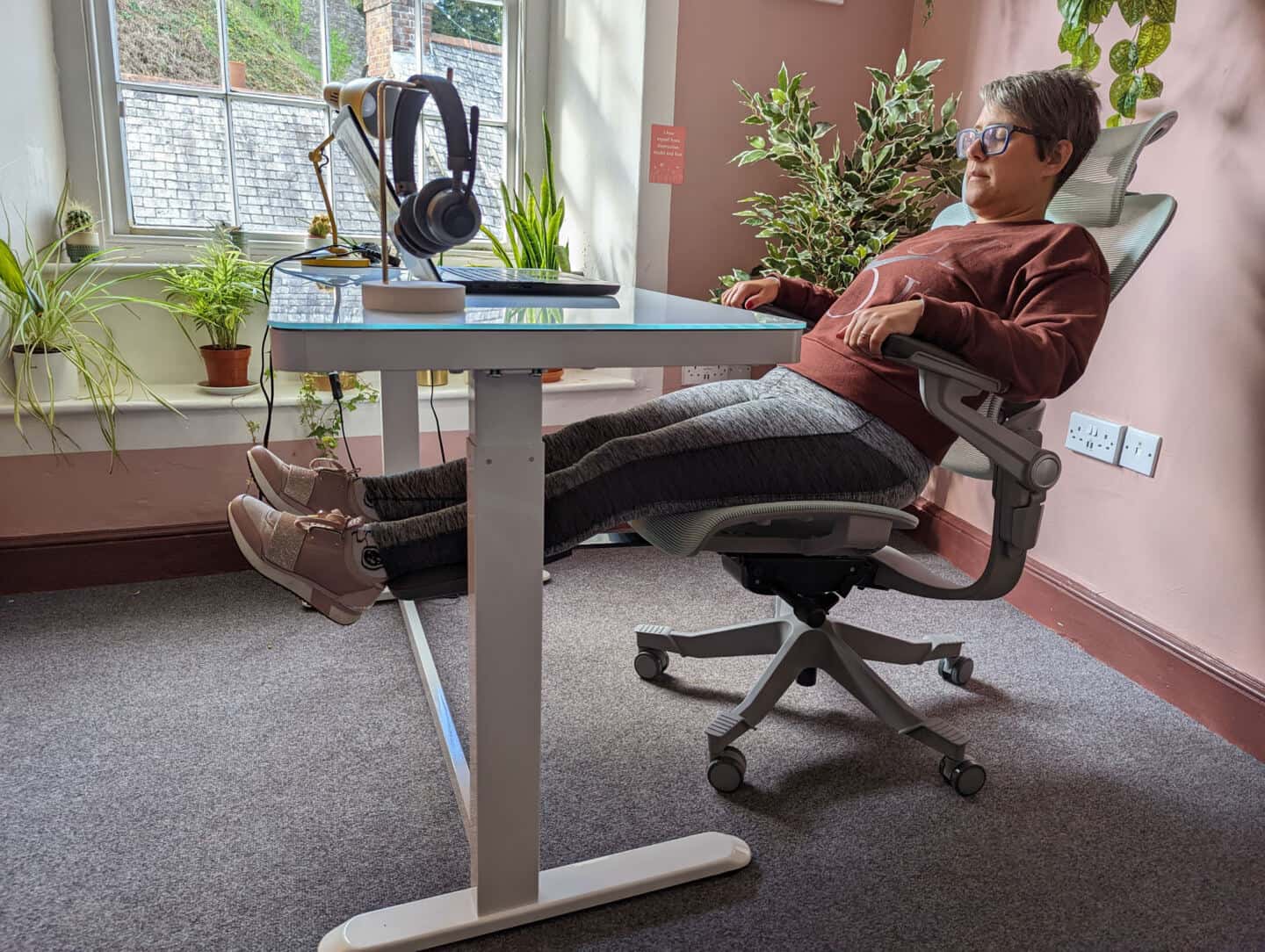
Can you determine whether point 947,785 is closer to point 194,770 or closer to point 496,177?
point 194,770

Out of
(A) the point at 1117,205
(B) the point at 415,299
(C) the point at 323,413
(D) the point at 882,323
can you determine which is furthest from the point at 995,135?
(C) the point at 323,413

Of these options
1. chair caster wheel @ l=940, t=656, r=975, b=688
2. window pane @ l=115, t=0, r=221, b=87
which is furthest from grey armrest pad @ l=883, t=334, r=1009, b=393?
window pane @ l=115, t=0, r=221, b=87

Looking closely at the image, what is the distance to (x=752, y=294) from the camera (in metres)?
1.53

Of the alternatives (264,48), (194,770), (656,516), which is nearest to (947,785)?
(656,516)

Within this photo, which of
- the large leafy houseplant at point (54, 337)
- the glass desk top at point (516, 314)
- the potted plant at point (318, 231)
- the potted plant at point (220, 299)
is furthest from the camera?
the potted plant at point (318, 231)

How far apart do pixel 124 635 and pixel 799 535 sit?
147cm

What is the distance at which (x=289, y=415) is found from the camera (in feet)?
7.47

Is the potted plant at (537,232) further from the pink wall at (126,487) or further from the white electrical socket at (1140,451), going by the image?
the white electrical socket at (1140,451)

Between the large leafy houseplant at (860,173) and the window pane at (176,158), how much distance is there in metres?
1.40

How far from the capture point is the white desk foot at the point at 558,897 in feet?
3.59

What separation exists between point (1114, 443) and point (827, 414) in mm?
960

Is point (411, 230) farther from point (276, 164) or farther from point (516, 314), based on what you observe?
point (276, 164)

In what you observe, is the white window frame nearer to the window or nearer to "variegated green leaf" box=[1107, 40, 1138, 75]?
the window

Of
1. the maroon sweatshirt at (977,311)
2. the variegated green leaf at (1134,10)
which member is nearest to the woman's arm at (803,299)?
the maroon sweatshirt at (977,311)
